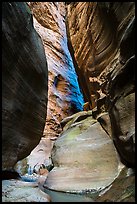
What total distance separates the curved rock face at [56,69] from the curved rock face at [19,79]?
328 inches

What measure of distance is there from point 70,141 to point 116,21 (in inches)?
141

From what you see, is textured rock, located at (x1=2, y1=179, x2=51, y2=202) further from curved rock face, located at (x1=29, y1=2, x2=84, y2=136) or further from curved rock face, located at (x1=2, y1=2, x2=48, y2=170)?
curved rock face, located at (x1=29, y1=2, x2=84, y2=136)

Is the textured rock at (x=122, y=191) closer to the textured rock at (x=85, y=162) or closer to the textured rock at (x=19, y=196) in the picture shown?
the textured rock at (x=85, y=162)

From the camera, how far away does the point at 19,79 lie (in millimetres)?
4559

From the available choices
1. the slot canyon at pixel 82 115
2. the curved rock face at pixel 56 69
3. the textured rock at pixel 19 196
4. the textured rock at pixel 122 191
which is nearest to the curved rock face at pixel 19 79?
the slot canyon at pixel 82 115

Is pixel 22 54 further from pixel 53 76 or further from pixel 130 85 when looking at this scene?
pixel 53 76

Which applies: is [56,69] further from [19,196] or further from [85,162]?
[19,196]

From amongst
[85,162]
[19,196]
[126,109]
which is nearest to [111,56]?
[126,109]

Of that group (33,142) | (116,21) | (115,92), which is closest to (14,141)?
(33,142)

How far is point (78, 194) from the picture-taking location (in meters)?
4.32

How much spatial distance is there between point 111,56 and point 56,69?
10066mm

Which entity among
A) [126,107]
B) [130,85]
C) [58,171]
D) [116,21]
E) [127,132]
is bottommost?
[58,171]

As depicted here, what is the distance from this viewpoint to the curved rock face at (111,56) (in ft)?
13.2

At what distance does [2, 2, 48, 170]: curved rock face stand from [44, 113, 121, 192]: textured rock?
1076 mm
